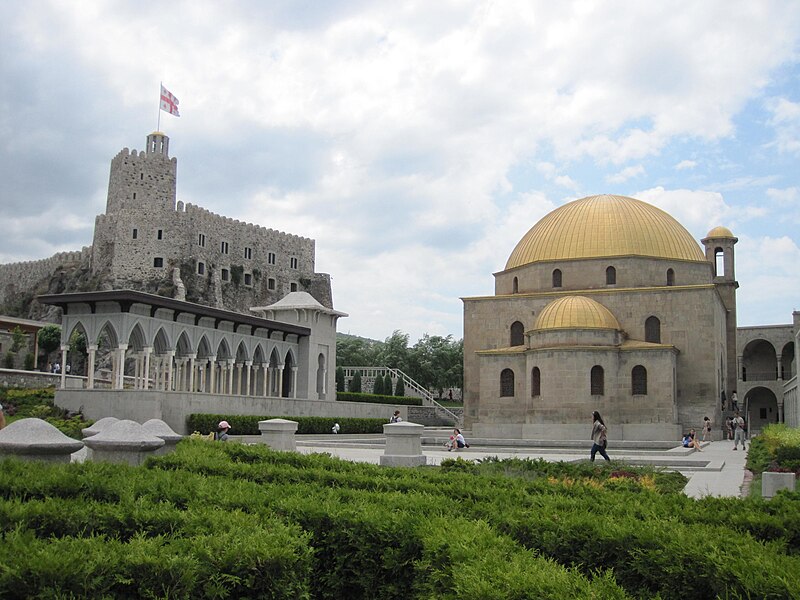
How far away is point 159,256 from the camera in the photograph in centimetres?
6041

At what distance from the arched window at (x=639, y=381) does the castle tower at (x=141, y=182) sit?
41712mm

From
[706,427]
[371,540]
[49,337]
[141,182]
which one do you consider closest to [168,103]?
[141,182]

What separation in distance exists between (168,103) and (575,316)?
4131cm

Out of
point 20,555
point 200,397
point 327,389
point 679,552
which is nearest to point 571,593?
point 679,552

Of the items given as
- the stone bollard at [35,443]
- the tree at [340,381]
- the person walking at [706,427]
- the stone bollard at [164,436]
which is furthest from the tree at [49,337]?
the stone bollard at [35,443]

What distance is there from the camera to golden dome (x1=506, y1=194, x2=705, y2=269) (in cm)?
3728

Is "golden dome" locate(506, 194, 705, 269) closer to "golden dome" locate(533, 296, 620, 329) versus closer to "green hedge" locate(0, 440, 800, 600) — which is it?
"golden dome" locate(533, 296, 620, 329)

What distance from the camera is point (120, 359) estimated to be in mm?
28672

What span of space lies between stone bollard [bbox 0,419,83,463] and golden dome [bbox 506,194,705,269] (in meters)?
32.0

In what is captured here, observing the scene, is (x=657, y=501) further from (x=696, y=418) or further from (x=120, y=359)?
(x=696, y=418)

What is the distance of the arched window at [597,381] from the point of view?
3259 centimetres

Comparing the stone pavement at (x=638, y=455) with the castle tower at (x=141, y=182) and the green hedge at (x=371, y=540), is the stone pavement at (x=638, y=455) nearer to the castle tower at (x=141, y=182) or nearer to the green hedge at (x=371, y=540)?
the green hedge at (x=371, y=540)

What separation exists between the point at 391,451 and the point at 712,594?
10.2 m

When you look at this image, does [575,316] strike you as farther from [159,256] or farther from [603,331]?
[159,256]
